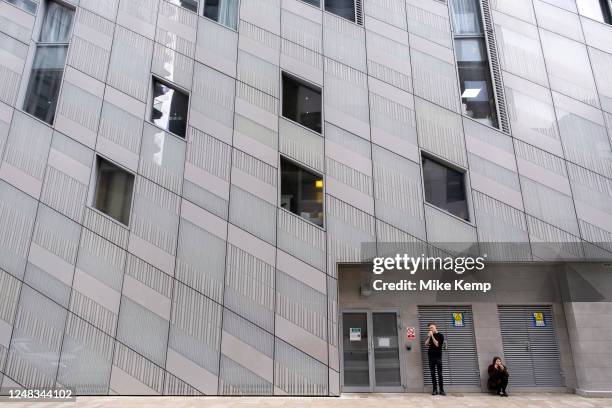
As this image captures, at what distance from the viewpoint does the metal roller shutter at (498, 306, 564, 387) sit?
38.0 ft

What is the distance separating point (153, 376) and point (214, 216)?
15.9 feet

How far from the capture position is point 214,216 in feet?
39.1

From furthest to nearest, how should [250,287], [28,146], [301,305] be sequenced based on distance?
[28,146]
[250,287]
[301,305]

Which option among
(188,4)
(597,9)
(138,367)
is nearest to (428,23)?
(597,9)

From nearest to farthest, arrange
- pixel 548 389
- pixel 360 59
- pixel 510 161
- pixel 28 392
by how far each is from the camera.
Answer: pixel 28 392, pixel 548 389, pixel 510 161, pixel 360 59

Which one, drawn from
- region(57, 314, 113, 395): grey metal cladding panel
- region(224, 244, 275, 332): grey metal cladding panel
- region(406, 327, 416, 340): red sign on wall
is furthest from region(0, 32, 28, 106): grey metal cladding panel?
region(406, 327, 416, 340): red sign on wall

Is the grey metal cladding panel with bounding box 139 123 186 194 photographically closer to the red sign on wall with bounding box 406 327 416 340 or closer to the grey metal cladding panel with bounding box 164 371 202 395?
the grey metal cladding panel with bounding box 164 371 202 395

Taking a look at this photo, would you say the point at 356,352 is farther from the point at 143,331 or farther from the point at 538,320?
the point at 143,331

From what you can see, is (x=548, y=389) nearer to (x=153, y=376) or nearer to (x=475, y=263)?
A: (x=475, y=263)

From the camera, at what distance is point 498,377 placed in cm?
1101

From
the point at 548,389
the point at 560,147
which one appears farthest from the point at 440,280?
the point at 560,147

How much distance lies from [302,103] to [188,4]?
5749 mm

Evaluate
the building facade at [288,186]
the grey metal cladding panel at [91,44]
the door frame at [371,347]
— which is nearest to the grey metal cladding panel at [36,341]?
the building facade at [288,186]

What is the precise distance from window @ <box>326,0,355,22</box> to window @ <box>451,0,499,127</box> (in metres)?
3.75
